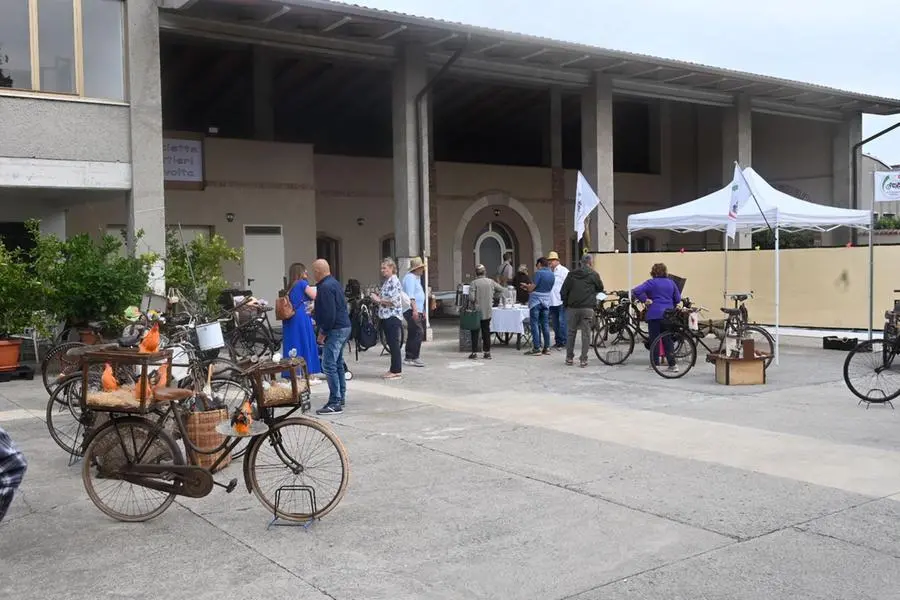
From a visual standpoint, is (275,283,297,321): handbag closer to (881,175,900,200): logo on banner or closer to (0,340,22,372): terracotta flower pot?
(0,340,22,372): terracotta flower pot

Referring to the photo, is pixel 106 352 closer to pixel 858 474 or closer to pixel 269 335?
pixel 858 474

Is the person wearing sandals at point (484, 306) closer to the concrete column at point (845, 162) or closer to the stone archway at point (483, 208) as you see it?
the stone archway at point (483, 208)

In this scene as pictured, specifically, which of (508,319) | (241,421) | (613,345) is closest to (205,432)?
(241,421)

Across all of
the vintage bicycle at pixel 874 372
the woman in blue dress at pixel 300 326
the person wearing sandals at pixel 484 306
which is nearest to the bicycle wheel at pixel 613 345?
the person wearing sandals at pixel 484 306

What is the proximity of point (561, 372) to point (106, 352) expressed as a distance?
26.6 feet

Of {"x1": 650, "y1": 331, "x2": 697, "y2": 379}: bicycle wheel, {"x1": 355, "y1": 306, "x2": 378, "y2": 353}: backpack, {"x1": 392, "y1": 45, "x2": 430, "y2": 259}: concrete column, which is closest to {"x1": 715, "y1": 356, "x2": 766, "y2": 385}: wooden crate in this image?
{"x1": 650, "y1": 331, "x2": 697, "y2": 379}: bicycle wheel

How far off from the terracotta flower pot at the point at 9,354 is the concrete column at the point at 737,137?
55.6 feet

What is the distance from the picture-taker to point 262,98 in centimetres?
2091

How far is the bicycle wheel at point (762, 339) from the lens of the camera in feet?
40.0

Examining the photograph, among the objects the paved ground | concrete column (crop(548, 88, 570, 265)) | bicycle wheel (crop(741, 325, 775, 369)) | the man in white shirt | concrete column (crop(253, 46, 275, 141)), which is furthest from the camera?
concrete column (crop(548, 88, 570, 265))

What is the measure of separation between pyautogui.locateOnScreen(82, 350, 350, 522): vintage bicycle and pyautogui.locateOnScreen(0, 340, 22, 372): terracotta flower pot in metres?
7.54

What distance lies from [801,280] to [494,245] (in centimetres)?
1082

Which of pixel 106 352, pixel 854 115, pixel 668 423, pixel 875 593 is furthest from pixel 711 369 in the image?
pixel 854 115

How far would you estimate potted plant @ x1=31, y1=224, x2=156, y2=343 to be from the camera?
41.8 feet
